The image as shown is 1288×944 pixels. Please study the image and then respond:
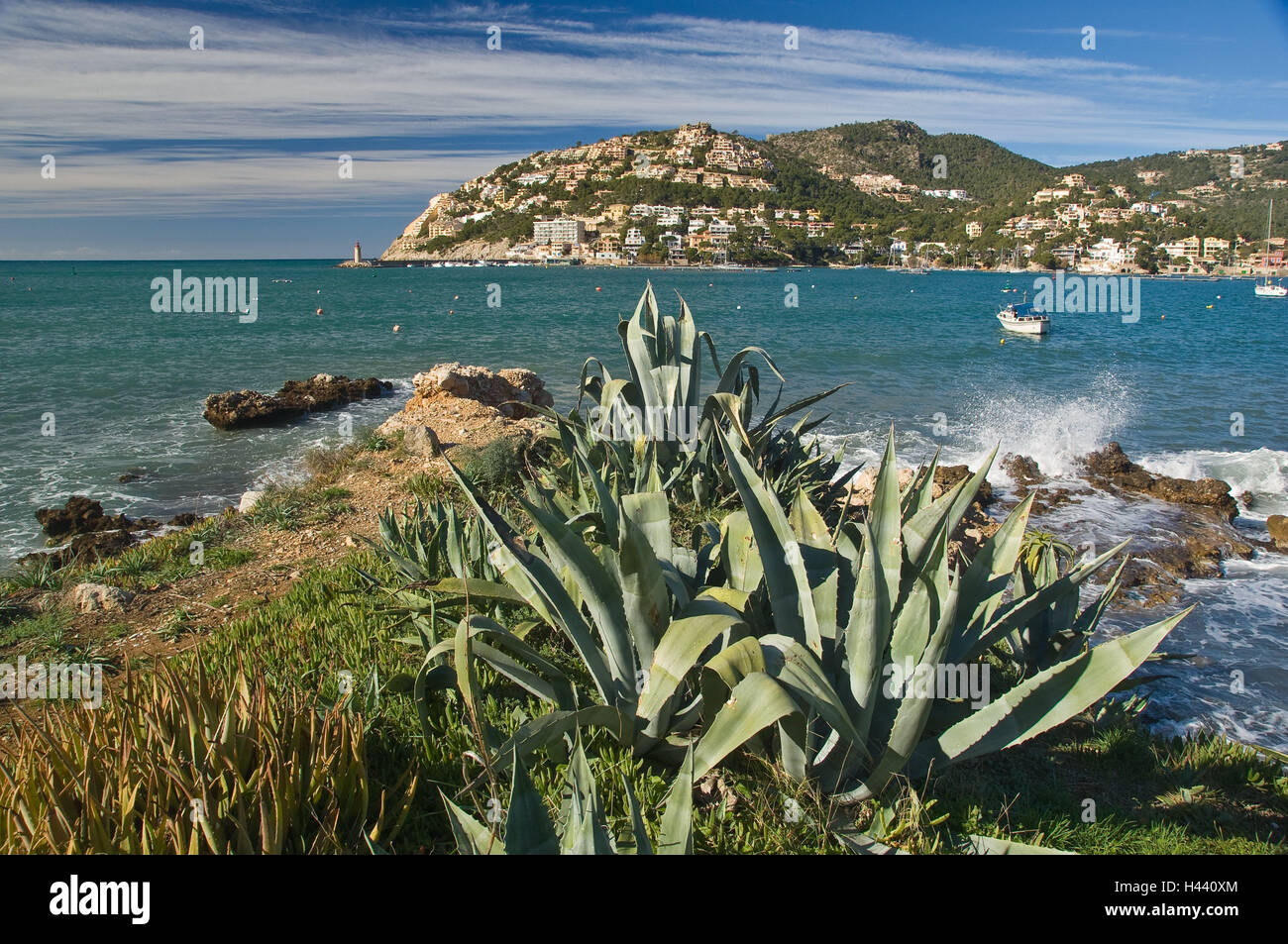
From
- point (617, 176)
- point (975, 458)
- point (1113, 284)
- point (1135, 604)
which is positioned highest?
point (617, 176)

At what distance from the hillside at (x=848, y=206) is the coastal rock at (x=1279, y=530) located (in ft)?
276

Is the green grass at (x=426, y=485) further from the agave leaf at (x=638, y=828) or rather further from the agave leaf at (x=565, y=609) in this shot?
the agave leaf at (x=638, y=828)

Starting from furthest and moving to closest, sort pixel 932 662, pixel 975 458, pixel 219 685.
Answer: pixel 975 458, pixel 219 685, pixel 932 662

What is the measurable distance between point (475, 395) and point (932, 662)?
1207 cm

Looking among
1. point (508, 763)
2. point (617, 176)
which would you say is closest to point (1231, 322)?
point (508, 763)

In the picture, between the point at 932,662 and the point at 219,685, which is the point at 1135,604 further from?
the point at 219,685

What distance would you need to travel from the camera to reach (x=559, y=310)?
4331cm

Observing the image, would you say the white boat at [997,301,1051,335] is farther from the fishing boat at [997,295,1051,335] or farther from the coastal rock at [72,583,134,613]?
the coastal rock at [72,583,134,613]

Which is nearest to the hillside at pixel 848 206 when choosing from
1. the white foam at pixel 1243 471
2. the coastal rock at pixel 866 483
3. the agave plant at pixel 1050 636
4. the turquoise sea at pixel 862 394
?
the turquoise sea at pixel 862 394

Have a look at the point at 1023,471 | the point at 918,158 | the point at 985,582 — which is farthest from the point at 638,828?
the point at 918,158

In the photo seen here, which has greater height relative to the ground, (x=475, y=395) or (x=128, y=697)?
(x=475, y=395)

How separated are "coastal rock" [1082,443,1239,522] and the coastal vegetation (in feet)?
26.1

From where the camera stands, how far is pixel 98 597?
4.86 m

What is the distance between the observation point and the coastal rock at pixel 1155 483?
10070 millimetres
